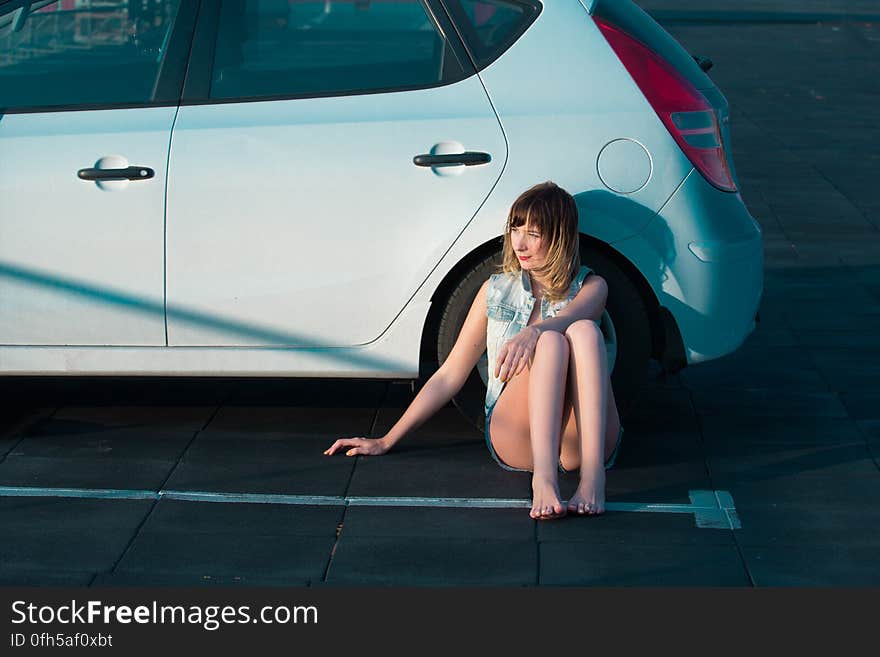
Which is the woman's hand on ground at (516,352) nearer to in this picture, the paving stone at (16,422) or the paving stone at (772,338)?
the paving stone at (16,422)

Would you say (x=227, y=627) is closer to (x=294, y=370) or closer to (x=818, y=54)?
(x=294, y=370)

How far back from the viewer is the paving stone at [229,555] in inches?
163

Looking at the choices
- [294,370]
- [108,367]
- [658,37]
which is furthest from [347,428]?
[658,37]

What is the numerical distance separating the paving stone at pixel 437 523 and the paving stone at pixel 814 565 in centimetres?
68

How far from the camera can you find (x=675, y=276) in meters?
5.07

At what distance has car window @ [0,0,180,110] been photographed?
5.14 m

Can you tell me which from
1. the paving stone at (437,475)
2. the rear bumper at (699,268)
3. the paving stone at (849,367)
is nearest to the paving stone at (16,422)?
the paving stone at (437,475)

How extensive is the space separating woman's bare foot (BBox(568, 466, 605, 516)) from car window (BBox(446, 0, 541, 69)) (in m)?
1.46

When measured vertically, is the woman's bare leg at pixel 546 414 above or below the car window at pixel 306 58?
below

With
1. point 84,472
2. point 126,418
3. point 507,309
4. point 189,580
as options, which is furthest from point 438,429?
point 189,580

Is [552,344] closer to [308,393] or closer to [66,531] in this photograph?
[66,531]

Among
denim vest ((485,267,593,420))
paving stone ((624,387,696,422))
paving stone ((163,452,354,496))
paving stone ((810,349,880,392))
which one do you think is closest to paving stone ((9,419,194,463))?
paving stone ((163,452,354,496))

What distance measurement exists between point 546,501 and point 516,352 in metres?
0.48

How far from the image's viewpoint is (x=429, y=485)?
491 centimetres
